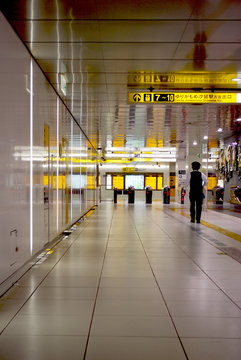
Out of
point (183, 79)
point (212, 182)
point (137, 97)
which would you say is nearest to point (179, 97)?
point (183, 79)

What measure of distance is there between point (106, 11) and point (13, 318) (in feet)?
10.5

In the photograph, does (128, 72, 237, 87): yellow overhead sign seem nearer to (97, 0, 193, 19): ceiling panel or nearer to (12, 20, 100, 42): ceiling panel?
(12, 20, 100, 42): ceiling panel

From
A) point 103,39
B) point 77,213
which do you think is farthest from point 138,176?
point 103,39

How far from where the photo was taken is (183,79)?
677cm

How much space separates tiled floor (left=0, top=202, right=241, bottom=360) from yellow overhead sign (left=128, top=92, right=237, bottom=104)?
2850 millimetres

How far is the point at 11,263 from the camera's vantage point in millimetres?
4172

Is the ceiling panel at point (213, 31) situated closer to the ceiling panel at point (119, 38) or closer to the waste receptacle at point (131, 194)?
the ceiling panel at point (119, 38)

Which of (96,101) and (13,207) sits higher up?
(96,101)

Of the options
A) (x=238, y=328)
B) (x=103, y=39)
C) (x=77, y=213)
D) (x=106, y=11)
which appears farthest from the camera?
(x=77, y=213)

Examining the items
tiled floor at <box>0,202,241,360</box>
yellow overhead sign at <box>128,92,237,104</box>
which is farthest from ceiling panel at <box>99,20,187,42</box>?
tiled floor at <box>0,202,241,360</box>

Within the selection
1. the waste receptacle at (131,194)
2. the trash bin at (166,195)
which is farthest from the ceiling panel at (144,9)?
the waste receptacle at (131,194)

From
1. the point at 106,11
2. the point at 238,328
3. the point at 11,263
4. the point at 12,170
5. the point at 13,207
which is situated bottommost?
the point at 238,328

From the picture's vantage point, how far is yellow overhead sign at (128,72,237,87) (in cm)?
656

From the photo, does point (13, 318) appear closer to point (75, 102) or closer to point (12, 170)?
point (12, 170)
